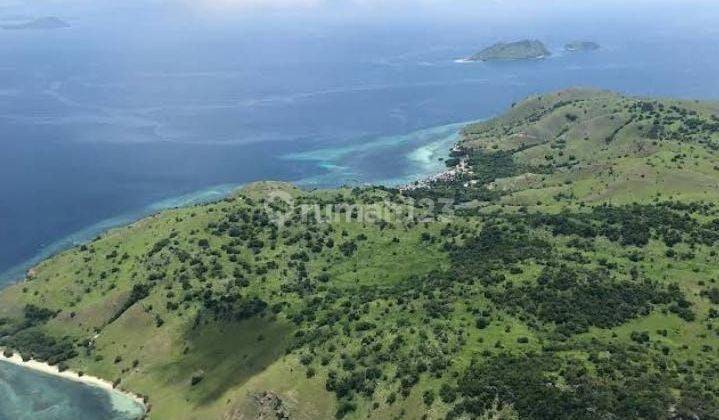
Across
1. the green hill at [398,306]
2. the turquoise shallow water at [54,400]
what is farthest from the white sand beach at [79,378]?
the green hill at [398,306]

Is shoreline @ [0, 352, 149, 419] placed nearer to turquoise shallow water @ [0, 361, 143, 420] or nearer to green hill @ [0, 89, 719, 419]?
turquoise shallow water @ [0, 361, 143, 420]

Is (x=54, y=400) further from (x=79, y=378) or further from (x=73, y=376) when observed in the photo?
(x=73, y=376)

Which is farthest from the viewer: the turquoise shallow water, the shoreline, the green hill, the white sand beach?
the shoreline

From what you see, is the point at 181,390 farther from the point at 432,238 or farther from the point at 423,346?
the point at 432,238

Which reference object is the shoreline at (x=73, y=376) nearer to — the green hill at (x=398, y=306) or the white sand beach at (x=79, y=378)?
the white sand beach at (x=79, y=378)

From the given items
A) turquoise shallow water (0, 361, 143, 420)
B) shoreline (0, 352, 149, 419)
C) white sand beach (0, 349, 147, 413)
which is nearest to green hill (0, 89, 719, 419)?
shoreline (0, 352, 149, 419)

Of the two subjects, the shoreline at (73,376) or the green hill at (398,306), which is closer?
the green hill at (398,306)
